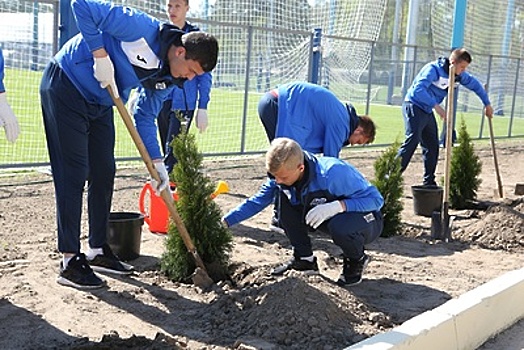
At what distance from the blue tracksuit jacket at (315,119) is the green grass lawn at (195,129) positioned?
169 inches

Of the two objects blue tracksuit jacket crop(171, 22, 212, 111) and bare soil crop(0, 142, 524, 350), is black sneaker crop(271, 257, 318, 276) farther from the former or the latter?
blue tracksuit jacket crop(171, 22, 212, 111)

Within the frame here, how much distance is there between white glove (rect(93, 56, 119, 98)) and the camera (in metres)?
4.16

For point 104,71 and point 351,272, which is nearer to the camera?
point 104,71

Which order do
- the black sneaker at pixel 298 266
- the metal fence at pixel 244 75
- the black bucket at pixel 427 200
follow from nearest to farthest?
1. the black sneaker at pixel 298 266
2. the black bucket at pixel 427 200
3. the metal fence at pixel 244 75

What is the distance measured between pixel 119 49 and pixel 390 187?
10.7 ft

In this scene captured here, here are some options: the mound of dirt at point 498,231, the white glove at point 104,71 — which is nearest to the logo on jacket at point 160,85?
the white glove at point 104,71

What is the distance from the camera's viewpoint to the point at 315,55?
467 inches

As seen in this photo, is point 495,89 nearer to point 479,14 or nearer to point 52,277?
point 479,14

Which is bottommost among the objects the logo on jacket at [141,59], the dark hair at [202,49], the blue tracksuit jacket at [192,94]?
the blue tracksuit jacket at [192,94]

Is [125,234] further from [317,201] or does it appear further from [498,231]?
[498,231]

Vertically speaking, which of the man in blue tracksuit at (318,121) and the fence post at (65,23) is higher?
the fence post at (65,23)

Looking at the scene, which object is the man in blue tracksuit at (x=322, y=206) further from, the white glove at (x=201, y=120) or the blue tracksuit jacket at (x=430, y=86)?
the blue tracksuit jacket at (x=430, y=86)

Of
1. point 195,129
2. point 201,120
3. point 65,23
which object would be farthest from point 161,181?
point 195,129

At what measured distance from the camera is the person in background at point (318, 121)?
17.9ft
